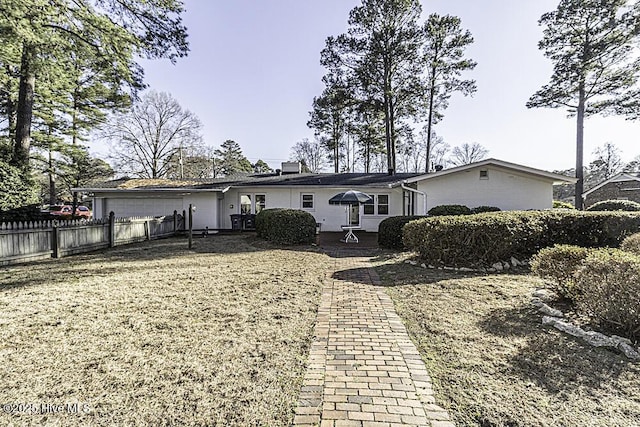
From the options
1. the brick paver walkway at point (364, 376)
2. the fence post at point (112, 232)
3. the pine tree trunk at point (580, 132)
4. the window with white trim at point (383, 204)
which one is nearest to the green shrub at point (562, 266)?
the brick paver walkway at point (364, 376)

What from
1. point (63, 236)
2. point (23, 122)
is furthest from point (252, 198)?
point (23, 122)

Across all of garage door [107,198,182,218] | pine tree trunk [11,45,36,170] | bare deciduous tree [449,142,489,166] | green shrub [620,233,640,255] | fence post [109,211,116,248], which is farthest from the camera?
bare deciduous tree [449,142,489,166]

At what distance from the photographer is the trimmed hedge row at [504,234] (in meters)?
7.05

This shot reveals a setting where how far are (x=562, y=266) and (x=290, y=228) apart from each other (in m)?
8.29

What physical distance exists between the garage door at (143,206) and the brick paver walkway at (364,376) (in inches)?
579

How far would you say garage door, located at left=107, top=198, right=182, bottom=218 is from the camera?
661 inches

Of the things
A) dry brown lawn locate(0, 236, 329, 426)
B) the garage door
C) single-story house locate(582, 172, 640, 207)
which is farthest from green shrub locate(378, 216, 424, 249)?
single-story house locate(582, 172, 640, 207)

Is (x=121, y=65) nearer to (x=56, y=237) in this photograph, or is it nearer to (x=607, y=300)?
(x=56, y=237)

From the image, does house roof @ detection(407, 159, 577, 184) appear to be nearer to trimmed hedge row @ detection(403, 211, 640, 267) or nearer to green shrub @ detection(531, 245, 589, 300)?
trimmed hedge row @ detection(403, 211, 640, 267)

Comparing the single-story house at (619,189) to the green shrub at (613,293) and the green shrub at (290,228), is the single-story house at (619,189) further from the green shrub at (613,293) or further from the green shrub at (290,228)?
the green shrub at (613,293)

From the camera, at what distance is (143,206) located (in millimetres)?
16844

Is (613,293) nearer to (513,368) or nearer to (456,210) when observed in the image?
(513,368)

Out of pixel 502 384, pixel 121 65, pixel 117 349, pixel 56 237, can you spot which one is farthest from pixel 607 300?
pixel 121 65

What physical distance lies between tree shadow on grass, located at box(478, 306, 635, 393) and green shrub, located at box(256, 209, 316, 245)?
814 centimetres
